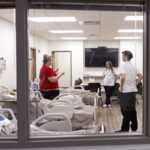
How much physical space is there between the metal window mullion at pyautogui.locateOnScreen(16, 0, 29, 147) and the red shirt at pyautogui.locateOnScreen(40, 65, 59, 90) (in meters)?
2.22

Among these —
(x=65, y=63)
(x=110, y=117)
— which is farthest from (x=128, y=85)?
(x=65, y=63)

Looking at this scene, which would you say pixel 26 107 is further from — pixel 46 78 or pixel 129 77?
pixel 46 78

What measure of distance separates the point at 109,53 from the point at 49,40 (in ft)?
7.81

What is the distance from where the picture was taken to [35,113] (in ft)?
11.7

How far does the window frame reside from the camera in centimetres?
142

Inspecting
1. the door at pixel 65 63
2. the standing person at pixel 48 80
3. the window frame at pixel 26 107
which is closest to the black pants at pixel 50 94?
the standing person at pixel 48 80

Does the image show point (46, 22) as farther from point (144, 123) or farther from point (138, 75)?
point (144, 123)

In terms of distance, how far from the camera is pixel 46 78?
3711mm

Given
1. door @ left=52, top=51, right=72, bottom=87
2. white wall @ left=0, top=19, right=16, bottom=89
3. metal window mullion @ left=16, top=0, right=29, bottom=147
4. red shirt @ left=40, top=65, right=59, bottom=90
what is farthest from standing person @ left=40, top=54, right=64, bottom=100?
door @ left=52, top=51, right=72, bottom=87

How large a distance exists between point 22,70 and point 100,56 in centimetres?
829

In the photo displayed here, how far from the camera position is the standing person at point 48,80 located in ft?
12.0

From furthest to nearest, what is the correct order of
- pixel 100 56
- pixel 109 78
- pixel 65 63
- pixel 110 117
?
pixel 100 56
pixel 65 63
pixel 109 78
pixel 110 117

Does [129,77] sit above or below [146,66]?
below

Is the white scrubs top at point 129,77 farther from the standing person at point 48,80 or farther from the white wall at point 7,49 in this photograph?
the white wall at point 7,49
